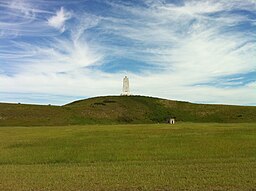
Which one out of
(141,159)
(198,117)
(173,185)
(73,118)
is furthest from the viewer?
(198,117)

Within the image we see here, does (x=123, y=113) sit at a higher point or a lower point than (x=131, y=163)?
higher

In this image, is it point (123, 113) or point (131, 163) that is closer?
point (131, 163)

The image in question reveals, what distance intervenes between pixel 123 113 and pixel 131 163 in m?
108

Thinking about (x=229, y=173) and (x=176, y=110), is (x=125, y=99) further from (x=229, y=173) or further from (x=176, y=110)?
(x=229, y=173)

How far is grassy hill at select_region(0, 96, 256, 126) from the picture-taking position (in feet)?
360

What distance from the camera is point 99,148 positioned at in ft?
119

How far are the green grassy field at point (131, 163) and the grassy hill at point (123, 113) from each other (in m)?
64.5

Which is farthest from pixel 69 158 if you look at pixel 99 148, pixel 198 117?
pixel 198 117

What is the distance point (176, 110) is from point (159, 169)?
125 m

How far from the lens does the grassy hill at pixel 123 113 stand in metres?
110

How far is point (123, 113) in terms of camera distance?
443 ft

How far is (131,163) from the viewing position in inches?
1070

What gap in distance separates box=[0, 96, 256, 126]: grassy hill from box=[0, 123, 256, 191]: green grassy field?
64484 mm

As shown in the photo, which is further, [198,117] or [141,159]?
[198,117]
